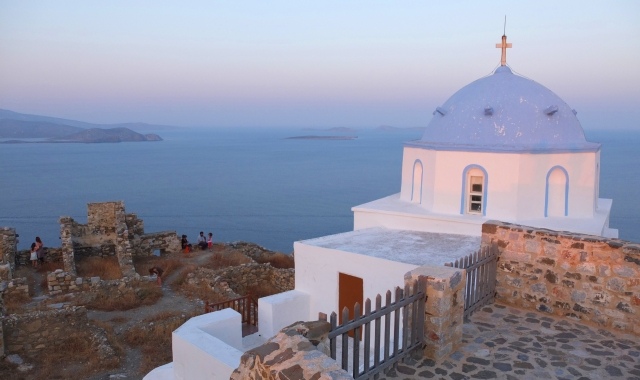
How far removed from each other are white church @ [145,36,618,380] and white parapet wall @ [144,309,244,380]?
2169mm

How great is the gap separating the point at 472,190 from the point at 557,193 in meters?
2.16

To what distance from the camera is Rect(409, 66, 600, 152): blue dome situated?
1239cm

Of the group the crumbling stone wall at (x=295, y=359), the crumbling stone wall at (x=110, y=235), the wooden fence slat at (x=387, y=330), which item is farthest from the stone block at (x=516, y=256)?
the crumbling stone wall at (x=110, y=235)

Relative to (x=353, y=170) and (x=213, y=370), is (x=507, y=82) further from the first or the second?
(x=353, y=170)

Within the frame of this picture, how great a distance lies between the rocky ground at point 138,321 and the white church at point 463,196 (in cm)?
319

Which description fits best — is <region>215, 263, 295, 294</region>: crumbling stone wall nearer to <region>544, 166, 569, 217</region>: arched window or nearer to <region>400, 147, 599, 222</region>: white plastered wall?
<region>400, 147, 599, 222</region>: white plastered wall

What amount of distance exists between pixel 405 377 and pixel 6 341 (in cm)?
1041

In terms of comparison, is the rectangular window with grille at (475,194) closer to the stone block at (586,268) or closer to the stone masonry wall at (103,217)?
the stone block at (586,268)

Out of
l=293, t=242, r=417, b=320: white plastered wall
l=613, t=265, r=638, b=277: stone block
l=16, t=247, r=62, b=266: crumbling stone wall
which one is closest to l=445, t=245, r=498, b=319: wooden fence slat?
l=613, t=265, r=638, b=277: stone block

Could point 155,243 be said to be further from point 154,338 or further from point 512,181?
point 512,181

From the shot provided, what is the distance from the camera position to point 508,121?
1266cm

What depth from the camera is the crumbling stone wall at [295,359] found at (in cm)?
341

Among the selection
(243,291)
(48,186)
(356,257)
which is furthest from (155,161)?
(356,257)

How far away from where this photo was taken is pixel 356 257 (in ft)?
31.7
